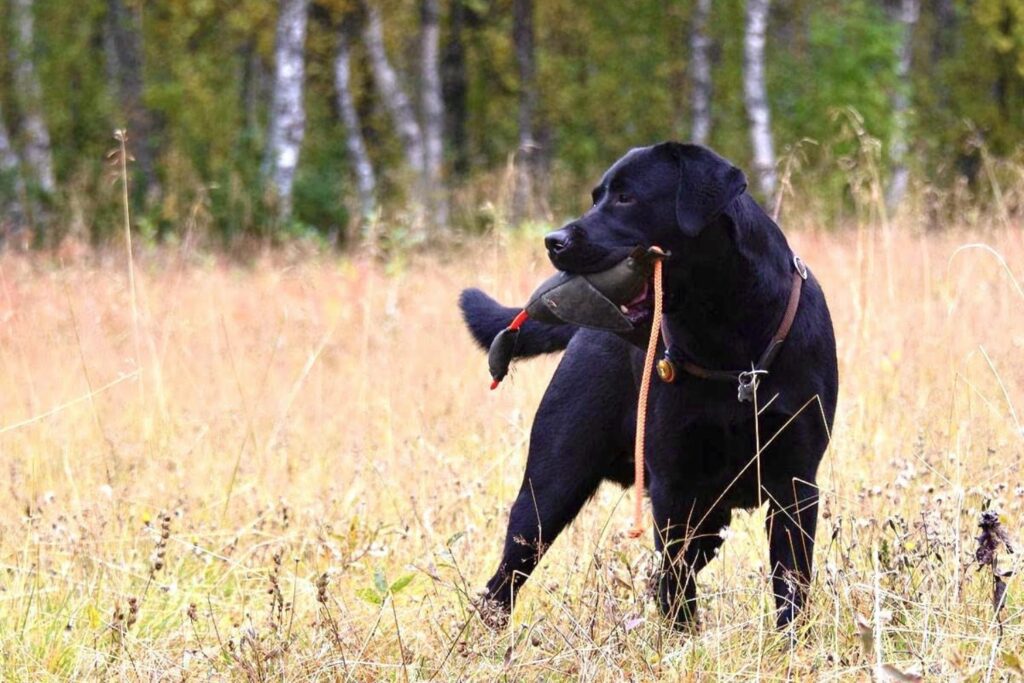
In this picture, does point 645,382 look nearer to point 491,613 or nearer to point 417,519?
point 491,613

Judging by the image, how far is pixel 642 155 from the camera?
3.13 m

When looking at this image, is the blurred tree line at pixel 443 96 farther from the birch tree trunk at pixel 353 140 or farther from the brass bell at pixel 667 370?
the brass bell at pixel 667 370

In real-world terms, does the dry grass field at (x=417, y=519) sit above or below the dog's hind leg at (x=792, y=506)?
below

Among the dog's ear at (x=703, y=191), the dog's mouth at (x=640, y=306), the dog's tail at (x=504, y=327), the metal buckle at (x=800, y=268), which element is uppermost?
the dog's ear at (x=703, y=191)

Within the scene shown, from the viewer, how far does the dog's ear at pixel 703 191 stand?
293 cm

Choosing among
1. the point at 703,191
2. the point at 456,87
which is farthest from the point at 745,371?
the point at 456,87

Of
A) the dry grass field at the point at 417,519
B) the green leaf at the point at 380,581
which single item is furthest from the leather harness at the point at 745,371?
the green leaf at the point at 380,581

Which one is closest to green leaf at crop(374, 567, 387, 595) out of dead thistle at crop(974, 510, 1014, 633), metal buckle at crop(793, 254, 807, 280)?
metal buckle at crop(793, 254, 807, 280)

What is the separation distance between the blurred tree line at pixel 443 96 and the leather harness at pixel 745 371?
7.92 meters

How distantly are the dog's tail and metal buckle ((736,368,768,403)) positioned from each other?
70cm

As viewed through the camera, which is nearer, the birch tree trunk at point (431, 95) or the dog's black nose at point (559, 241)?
the dog's black nose at point (559, 241)

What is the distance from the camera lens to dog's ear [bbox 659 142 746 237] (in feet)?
9.62

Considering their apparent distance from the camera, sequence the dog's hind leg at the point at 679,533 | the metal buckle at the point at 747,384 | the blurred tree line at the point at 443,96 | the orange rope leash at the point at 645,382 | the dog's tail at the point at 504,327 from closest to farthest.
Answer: the orange rope leash at the point at 645,382 → the metal buckle at the point at 747,384 → the dog's hind leg at the point at 679,533 → the dog's tail at the point at 504,327 → the blurred tree line at the point at 443,96

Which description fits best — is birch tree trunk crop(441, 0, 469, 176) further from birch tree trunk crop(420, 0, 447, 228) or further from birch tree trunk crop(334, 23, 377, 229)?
birch tree trunk crop(420, 0, 447, 228)
